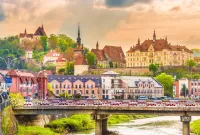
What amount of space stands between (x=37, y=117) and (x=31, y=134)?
12444 mm

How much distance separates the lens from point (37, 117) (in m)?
83.8

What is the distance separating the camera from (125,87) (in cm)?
16312

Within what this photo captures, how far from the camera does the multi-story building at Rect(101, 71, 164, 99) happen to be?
163 meters

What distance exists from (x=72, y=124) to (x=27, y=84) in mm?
33756

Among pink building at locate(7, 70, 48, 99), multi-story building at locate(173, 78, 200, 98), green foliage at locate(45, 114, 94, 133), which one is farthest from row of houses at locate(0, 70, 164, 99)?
green foliage at locate(45, 114, 94, 133)

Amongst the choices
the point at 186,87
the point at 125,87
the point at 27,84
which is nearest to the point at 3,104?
the point at 27,84

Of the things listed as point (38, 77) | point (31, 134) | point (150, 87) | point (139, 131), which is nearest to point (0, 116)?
point (31, 134)

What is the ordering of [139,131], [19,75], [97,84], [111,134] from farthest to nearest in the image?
[97,84] → [19,75] → [139,131] → [111,134]

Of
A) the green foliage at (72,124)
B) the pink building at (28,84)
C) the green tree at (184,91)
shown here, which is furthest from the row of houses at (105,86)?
the green foliage at (72,124)

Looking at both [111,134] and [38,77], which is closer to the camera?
[111,134]

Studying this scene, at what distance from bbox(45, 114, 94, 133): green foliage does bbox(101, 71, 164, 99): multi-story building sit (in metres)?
66.3

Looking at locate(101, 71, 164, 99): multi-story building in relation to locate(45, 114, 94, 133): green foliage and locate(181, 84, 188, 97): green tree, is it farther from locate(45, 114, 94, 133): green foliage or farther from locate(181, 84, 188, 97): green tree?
locate(45, 114, 94, 133): green foliage

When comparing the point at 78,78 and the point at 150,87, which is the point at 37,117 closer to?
the point at 78,78

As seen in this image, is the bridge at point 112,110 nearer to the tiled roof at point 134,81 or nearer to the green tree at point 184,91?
the tiled roof at point 134,81
